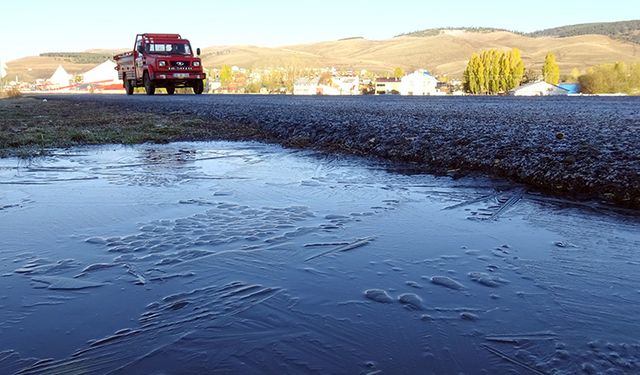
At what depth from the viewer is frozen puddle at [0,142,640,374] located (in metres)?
1.45

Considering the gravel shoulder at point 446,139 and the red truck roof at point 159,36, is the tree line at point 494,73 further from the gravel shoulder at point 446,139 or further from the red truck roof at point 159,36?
the gravel shoulder at point 446,139

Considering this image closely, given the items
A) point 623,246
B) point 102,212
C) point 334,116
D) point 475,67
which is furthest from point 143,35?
point 475,67

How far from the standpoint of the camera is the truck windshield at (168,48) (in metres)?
19.2

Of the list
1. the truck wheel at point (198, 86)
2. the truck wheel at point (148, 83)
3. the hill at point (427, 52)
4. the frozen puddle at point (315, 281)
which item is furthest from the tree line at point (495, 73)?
the hill at point (427, 52)

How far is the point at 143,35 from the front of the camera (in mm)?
19719

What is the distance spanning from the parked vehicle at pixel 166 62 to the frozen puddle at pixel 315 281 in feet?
52.5

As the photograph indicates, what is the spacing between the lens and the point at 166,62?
1867 centimetres

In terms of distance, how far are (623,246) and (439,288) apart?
99cm

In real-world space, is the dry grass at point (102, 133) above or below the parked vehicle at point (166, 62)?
below

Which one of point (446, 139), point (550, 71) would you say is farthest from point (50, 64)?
point (446, 139)

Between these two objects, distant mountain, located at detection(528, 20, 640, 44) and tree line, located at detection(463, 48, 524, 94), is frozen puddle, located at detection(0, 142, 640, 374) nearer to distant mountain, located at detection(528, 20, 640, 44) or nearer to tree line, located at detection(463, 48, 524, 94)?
tree line, located at detection(463, 48, 524, 94)

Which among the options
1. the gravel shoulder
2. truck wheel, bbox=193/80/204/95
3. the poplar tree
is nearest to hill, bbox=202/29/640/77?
the poplar tree

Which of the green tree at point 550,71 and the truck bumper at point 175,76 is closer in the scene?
the truck bumper at point 175,76

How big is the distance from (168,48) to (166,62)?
1017 millimetres
